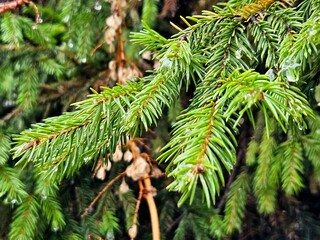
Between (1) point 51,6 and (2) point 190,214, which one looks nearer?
(2) point 190,214

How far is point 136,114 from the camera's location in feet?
2.33

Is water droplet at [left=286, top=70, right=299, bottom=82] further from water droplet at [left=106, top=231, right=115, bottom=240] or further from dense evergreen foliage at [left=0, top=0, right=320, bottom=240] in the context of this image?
water droplet at [left=106, top=231, right=115, bottom=240]

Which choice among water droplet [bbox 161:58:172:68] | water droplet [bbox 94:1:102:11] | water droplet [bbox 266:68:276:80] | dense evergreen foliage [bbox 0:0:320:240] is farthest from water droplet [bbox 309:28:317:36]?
water droplet [bbox 94:1:102:11]

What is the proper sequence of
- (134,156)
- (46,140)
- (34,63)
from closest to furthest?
(46,140), (134,156), (34,63)

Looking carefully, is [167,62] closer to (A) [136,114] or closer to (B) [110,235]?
(A) [136,114]

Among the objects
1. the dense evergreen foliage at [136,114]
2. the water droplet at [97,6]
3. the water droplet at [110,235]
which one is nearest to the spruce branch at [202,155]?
the dense evergreen foliage at [136,114]

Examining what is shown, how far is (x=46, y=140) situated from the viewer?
0.76m

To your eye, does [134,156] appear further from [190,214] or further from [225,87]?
[225,87]

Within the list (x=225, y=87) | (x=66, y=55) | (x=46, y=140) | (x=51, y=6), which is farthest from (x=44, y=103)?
(x=225, y=87)

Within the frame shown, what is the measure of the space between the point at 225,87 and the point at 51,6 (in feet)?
4.07

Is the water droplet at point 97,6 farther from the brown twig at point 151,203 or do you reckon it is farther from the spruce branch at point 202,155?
the spruce branch at point 202,155

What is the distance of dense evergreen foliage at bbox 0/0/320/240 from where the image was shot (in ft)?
2.49

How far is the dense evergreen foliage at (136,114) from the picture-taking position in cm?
76

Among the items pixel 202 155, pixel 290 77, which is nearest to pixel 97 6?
pixel 290 77
